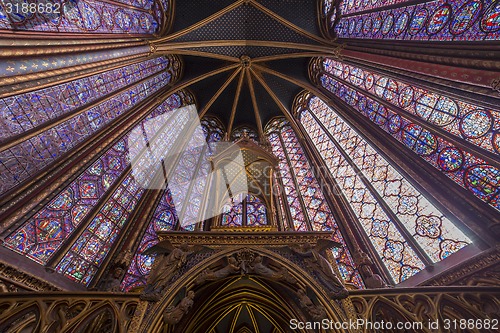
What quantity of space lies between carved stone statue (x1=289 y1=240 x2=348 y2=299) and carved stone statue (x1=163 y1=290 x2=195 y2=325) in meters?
1.80

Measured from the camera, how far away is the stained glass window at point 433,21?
4824 mm

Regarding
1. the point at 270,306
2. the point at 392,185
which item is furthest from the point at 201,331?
the point at 392,185

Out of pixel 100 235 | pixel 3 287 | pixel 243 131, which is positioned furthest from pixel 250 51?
pixel 3 287

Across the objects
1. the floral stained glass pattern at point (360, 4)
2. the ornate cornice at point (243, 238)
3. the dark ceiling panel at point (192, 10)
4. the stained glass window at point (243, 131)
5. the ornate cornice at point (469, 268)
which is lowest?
the ornate cornice at point (469, 268)

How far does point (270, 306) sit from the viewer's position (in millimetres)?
4703

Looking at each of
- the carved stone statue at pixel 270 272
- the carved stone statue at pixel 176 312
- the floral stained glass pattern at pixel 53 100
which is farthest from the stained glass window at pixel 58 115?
the carved stone statue at pixel 270 272

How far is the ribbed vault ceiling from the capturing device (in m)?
10.5

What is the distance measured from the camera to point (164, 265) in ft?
12.1

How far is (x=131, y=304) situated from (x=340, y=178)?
7338 mm

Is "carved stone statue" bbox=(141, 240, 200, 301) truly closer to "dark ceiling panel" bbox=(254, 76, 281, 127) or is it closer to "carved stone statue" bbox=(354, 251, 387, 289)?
"carved stone statue" bbox=(354, 251, 387, 289)

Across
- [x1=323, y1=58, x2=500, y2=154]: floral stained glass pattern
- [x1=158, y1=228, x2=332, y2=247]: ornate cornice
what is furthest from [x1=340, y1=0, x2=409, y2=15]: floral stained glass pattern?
[x1=158, y1=228, x2=332, y2=247]: ornate cornice

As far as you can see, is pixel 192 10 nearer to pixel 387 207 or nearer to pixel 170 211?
pixel 170 211

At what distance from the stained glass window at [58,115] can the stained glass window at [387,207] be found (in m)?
7.72

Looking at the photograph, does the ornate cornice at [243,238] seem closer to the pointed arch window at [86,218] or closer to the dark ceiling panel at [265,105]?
the pointed arch window at [86,218]
